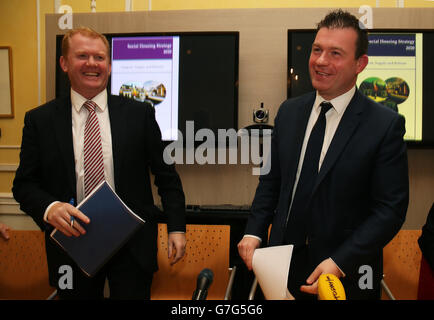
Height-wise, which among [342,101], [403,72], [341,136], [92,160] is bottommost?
[92,160]

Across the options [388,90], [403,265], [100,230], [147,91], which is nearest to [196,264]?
[100,230]

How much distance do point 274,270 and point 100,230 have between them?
675mm

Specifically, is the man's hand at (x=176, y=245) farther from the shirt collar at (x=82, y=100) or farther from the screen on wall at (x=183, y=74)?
the screen on wall at (x=183, y=74)

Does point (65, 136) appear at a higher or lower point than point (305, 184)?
higher

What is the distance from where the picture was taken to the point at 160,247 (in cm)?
235

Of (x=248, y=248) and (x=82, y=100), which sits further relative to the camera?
(x=82, y=100)

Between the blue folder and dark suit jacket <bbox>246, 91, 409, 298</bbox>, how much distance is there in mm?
529

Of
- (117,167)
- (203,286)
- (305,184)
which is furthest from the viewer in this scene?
(117,167)

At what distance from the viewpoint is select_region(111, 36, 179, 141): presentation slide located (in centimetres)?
292

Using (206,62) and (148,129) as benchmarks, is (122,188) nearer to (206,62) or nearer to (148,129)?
(148,129)

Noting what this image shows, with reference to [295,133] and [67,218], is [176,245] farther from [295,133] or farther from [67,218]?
[295,133]

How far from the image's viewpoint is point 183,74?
2922mm

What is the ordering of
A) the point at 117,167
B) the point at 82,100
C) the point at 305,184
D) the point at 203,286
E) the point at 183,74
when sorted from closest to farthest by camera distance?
the point at 203,286 → the point at 305,184 → the point at 117,167 → the point at 82,100 → the point at 183,74

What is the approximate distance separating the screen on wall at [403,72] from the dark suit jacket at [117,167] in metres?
1.69
